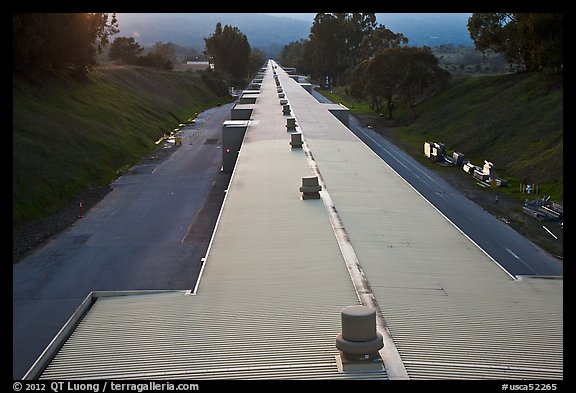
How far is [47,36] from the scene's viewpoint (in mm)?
50438

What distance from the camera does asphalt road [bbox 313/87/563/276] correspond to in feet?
78.6

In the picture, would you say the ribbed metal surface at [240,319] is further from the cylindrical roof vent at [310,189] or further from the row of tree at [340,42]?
the row of tree at [340,42]

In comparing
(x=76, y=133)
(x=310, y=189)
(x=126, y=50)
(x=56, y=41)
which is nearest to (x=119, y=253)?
(x=310, y=189)

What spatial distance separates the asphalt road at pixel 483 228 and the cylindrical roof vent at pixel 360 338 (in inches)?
483

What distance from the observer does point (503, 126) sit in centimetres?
5066

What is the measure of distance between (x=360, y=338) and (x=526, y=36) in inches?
1459

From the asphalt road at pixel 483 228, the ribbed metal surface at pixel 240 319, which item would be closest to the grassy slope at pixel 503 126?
the asphalt road at pixel 483 228

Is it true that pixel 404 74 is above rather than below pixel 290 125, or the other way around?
above

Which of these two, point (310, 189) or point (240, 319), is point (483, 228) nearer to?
point (310, 189)

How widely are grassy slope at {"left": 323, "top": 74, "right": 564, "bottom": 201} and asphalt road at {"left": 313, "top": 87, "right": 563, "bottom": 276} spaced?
4517 millimetres

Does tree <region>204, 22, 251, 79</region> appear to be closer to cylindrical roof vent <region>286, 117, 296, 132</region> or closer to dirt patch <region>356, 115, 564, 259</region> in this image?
dirt patch <region>356, 115, 564, 259</region>

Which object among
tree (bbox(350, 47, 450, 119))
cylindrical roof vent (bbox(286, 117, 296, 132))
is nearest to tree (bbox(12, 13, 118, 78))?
cylindrical roof vent (bbox(286, 117, 296, 132))

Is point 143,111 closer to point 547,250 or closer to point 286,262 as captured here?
point 547,250
